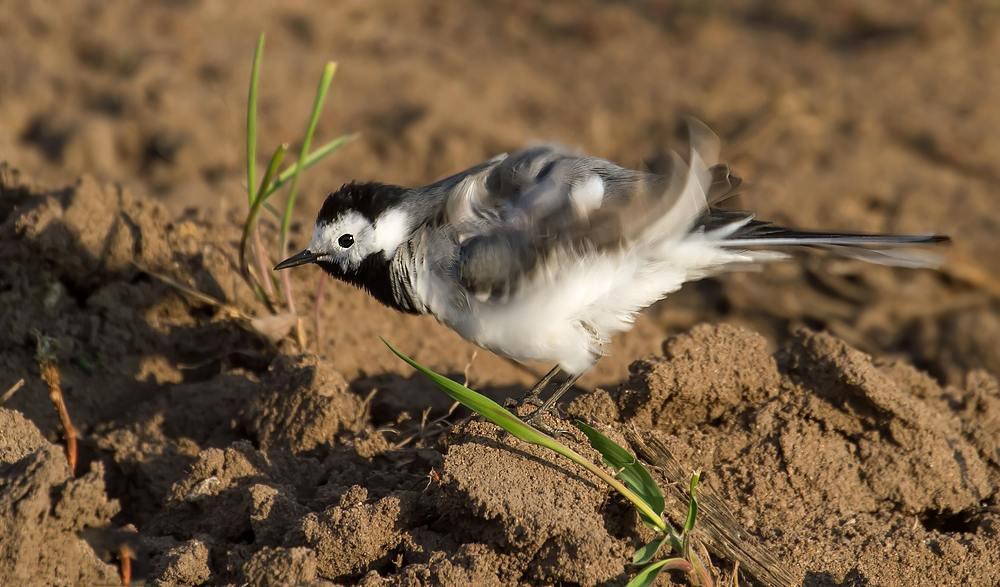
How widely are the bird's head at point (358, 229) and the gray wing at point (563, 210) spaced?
0.34m

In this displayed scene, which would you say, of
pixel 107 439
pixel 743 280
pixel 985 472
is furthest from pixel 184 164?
pixel 985 472

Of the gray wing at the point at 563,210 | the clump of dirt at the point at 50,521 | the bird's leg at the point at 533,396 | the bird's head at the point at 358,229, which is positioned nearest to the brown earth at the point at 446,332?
the clump of dirt at the point at 50,521

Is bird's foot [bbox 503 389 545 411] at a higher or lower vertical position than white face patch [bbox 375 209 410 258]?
lower

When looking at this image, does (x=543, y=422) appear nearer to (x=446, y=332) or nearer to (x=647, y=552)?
(x=647, y=552)

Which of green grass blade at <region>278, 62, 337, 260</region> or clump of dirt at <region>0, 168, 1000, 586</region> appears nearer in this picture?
clump of dirt at <region>0, 168, 1000, 586</region>

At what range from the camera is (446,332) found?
5.56 metres

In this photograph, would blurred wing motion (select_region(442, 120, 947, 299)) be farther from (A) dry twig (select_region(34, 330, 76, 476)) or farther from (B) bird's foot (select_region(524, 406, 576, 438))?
(A) dry twig (select_region(34, 330, 76, 476))

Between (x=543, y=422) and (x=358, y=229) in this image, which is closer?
(x=543, y=422)

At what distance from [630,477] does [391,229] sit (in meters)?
1.68

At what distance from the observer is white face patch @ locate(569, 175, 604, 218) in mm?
3734

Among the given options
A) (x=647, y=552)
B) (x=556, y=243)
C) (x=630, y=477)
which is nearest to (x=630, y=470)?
(x=630, y=477)

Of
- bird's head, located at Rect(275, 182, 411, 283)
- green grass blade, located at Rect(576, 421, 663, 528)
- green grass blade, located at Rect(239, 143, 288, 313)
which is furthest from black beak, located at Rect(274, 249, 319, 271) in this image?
green grass blade, located at Rect(576, 421, 663, 528)

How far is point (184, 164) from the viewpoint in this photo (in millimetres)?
7781

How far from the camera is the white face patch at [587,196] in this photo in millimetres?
3734
